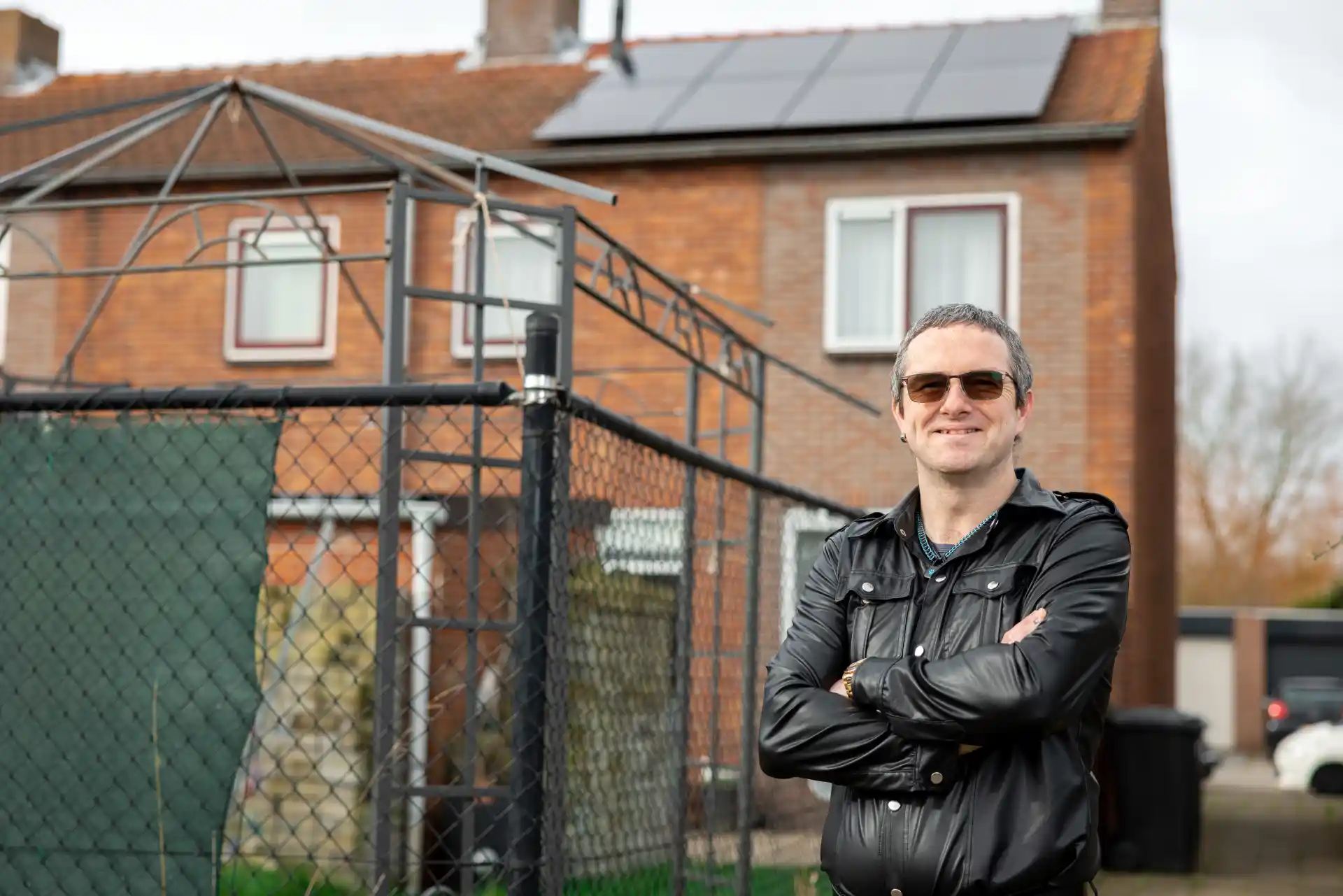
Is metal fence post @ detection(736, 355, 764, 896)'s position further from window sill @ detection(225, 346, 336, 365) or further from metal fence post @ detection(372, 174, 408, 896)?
window sill @ detection(225, 346, 336, 365)

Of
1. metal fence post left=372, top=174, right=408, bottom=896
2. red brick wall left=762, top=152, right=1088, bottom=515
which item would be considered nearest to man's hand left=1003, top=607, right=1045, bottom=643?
metal fence post left=372, top=174, right=408, bottom=896

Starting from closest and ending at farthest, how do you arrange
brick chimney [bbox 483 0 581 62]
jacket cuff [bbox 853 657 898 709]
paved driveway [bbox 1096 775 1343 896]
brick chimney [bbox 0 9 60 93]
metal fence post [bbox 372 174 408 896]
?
jacket cuff [bbox 853 657 898 709]
metal fence post [bbox 372 174 408 896]
paved driveway [bbox 1096 775 1343 896]
brick chimney [bbox 483 0 581 62]
brick chimney [bbox 0 9 60 93]

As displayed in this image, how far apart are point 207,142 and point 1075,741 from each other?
52.2 ft

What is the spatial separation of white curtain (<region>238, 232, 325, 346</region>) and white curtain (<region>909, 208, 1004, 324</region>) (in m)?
5.67

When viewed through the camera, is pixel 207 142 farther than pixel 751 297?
Yes

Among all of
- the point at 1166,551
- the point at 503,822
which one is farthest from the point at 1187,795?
the point at 1166,551

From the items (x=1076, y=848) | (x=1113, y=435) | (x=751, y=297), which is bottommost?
(x=1076, y=848)

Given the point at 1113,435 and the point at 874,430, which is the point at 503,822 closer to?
the point at 874,430

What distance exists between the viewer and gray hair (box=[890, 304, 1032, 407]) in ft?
9.67

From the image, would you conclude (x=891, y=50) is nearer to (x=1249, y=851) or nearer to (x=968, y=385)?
(x=1249, y=851)

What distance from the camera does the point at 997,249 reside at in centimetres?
1520

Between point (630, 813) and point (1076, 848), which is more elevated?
point (1076, 848)

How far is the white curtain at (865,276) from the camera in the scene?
50.7ft

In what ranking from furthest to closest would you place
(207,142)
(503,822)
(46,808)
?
(207,142) < (503,822) < (46,808)
